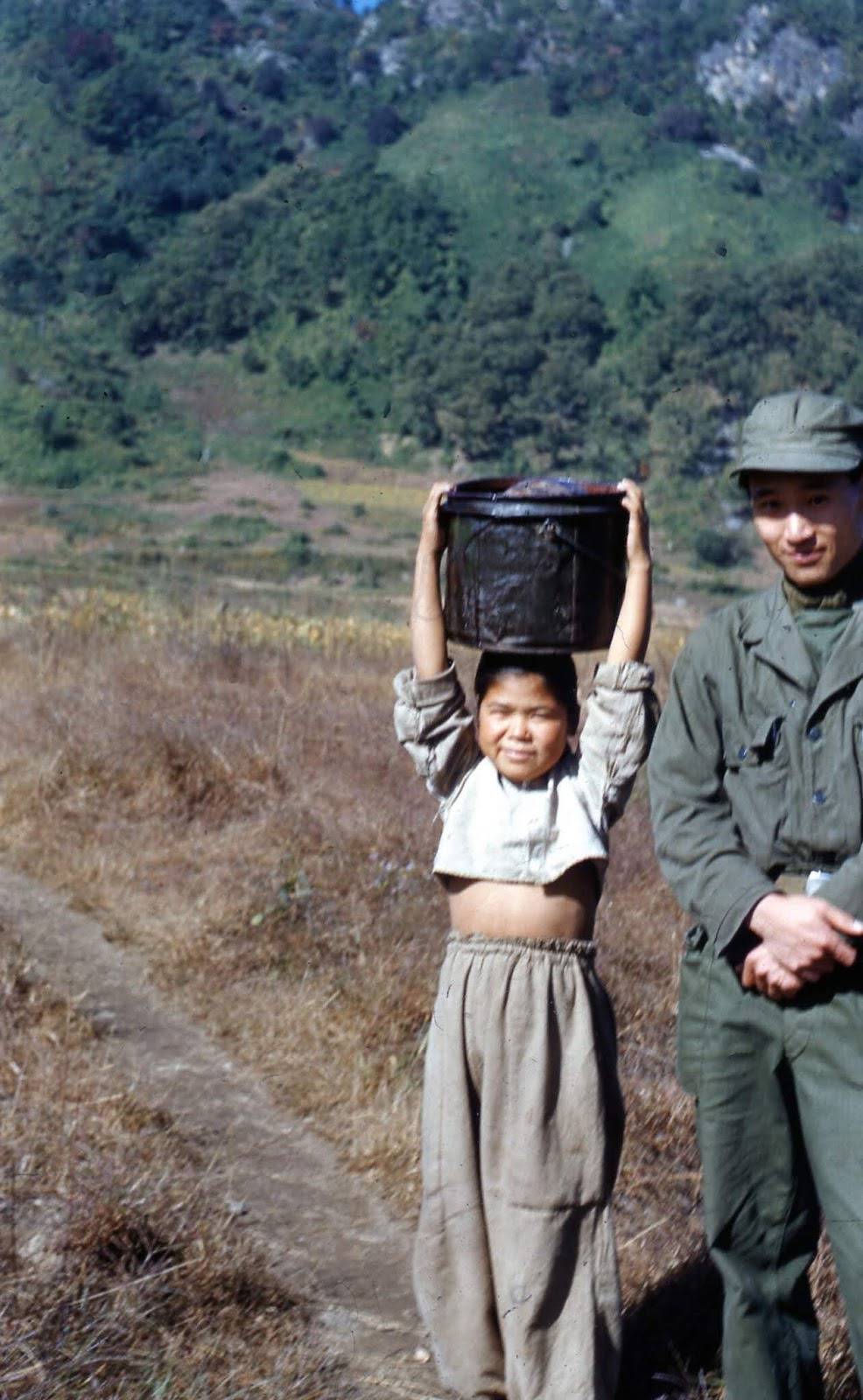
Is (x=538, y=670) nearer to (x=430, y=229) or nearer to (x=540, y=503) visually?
(x=540, y=503)

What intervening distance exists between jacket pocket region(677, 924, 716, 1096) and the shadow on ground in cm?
70

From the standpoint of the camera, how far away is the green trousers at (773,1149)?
8.09 feet

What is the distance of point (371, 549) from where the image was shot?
33062mm

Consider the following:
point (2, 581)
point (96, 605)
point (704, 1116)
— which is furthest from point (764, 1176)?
point (2, 581)

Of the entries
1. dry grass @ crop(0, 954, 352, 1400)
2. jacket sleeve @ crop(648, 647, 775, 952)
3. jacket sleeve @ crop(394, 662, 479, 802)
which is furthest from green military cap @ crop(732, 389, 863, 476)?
dry grass @ crop(0, 954, 352, 1400)

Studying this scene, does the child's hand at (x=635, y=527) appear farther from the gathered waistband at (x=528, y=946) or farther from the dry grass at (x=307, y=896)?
the dry grass at (x=307, y=896)

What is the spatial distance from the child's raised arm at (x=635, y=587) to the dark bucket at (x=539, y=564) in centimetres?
2

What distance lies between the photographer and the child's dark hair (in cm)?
294

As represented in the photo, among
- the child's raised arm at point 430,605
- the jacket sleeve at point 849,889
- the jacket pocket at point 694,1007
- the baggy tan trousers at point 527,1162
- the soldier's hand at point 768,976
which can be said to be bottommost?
the baggy tan trousers at point 527,1162

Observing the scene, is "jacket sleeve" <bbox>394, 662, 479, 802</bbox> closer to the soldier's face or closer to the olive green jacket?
the olive green jacket

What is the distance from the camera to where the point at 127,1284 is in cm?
303

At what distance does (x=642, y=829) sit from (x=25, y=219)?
46.0 m

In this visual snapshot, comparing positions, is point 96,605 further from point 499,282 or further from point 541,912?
point 499,282

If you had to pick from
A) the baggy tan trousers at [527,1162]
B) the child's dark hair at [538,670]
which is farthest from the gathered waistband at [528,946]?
the child's dark hair at [538,670]
